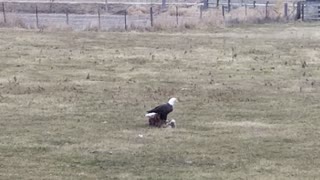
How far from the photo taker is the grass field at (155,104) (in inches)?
483

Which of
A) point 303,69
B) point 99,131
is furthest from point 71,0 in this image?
point 99,131

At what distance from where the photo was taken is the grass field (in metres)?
12.3

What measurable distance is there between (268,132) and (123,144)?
2.70 m

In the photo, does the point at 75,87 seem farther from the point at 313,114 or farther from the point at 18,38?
the point at 18,38

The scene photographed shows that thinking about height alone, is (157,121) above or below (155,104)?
above

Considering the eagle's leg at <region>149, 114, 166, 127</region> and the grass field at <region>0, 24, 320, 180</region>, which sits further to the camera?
the eagle's leg at <region>149, 114, 166, 127</region>

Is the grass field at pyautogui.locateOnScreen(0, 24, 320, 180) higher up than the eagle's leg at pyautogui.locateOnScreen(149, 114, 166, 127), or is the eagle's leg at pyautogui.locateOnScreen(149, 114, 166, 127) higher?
the eagle's leg at pyautogui.locateOnScreen(149, 114, 166, 127)

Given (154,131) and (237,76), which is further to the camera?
(237,76)

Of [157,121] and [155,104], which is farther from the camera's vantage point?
[155,104]

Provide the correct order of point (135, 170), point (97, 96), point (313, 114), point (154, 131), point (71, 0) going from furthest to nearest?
point (71, 0)
point (97, 96)
point (313, 114)
point (154, 131)
point (135, 170)

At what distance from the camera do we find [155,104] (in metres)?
18.2

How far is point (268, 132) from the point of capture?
15047 millimetres

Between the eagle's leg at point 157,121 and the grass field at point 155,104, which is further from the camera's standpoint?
the eagle's leg at point 157,121

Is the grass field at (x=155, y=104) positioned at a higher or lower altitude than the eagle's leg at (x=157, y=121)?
lower
